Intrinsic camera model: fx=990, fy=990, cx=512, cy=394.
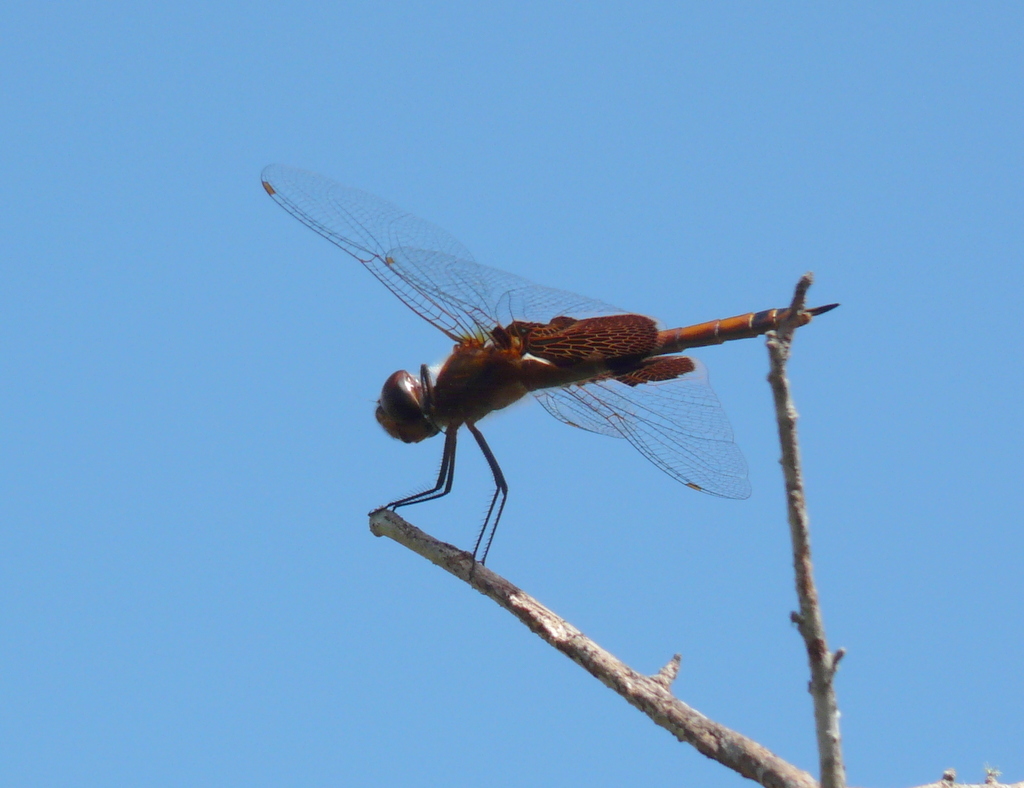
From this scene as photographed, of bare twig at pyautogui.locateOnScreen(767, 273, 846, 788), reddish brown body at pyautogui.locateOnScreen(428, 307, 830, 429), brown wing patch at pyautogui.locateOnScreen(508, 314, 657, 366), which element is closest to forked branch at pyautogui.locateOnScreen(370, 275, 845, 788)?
bare twig at pyautogui.locateOnScreen(767, 273, 846, 788)

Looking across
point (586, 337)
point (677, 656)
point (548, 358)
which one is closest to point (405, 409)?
point (548, 358)

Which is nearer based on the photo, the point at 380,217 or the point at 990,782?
the point at 990,782

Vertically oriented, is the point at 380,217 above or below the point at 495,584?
above

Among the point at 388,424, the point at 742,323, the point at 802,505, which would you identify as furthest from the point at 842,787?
the point at 388,424

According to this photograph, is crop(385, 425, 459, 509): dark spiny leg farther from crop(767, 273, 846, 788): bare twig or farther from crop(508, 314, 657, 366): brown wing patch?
crop(767, 273, 846, 788): bare twig

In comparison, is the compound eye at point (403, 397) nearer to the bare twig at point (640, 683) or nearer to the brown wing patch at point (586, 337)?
the brown wing patch at point (586, 337)

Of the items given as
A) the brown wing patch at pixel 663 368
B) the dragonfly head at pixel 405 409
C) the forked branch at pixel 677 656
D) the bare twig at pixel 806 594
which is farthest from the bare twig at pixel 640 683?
the brown wing patch at pixel 663 368

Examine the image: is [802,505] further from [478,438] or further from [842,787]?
[478,438]

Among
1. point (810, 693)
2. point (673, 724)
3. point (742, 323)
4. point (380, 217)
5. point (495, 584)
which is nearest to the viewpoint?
point (810, 693)
